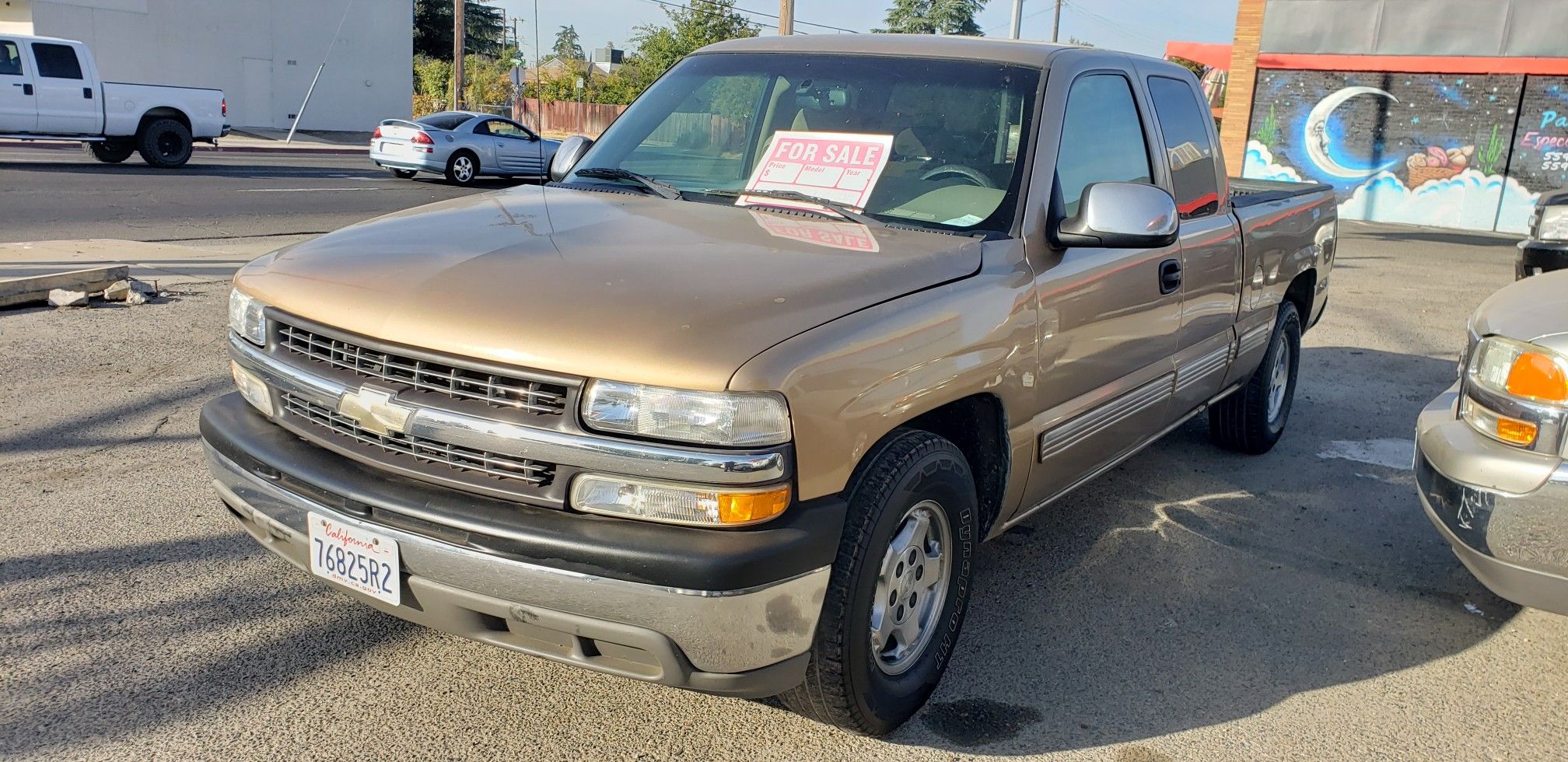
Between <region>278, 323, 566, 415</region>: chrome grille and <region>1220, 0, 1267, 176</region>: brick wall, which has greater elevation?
<region>1220, 0, 1267, 176</region>: brick wall

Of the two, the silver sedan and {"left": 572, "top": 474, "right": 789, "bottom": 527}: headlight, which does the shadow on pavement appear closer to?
{"left": 572, "top": 474, "right": 789, "bottom": 527}: headlight

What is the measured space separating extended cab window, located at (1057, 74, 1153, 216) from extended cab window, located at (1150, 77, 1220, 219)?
0.22 metres

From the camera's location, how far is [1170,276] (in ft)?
13.9

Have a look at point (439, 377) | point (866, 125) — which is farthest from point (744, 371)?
point (866, 125)

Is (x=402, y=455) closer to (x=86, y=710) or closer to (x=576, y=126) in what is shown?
(x=86, y=710)

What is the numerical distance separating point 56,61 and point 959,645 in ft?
64.3

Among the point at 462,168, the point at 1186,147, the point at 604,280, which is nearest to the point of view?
the point at 604,280

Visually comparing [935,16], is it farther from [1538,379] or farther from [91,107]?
[1538,379]

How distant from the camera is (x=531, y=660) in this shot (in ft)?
11.0

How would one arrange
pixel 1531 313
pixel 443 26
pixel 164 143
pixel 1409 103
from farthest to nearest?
1. pixel 443 26
2. pixel 1409 103
3. pixel 164 143
4. pixel 1531 313

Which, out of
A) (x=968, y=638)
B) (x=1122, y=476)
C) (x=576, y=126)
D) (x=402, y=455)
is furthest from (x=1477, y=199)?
(x=576, y=126)

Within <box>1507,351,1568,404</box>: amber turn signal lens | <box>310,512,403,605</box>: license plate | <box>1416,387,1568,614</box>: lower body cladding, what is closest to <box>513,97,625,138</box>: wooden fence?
<box>1416,387,1568,614</box>: lower body cladding

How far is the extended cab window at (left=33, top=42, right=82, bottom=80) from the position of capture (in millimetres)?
18203

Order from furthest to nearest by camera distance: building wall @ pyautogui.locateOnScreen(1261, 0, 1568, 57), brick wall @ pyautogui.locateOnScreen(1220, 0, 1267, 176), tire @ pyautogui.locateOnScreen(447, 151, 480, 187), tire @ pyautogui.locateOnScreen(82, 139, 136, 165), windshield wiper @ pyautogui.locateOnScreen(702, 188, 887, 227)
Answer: brick wall @ pyautogui.locateOnScreen(1220, 0, 1267, 176)
tire @ pyautogui.locateOnScreen(447, 151, 480, 187)
building wall @ pyautogui.locateOnScreen(1261, 0, 1568, 57)
tire @ pyautogui.locateOnScreen(82, 139, 136, 165)
windshield wiper @ pyautogui.locateOnScreen(702, 188, 887, 227)
